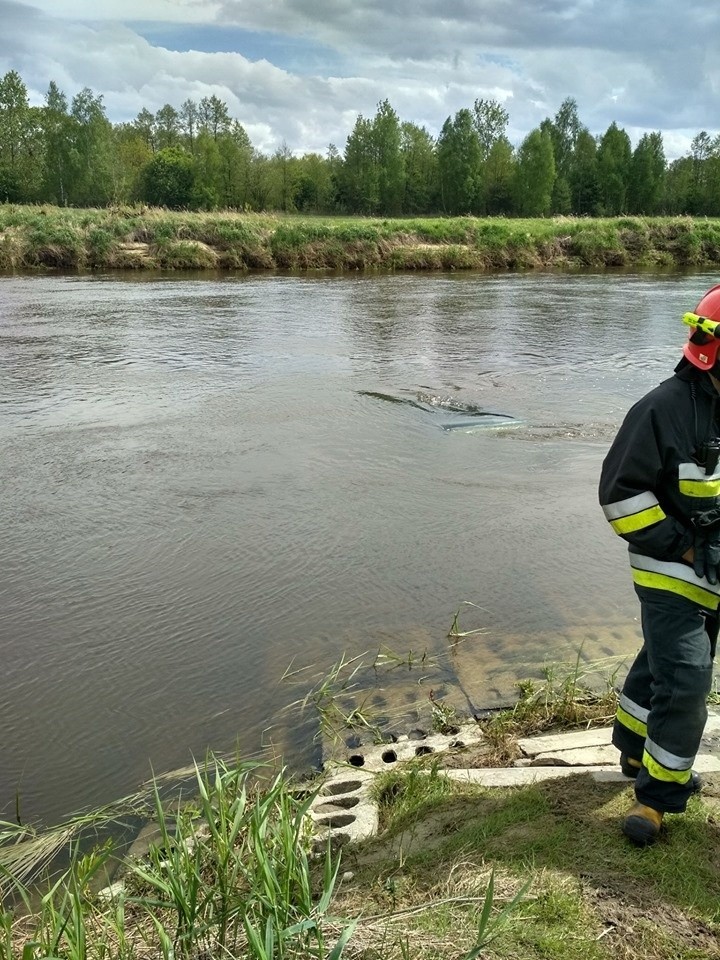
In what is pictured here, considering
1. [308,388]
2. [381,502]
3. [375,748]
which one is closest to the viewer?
[375,748]

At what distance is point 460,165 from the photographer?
233 ft

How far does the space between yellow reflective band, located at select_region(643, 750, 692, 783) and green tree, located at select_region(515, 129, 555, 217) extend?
69.5 m

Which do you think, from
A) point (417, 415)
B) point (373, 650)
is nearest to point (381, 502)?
point (373, 650)

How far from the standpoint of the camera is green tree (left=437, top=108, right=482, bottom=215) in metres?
71.2

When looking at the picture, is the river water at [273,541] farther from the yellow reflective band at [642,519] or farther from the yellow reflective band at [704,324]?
the yellow reflective band at [704,324]

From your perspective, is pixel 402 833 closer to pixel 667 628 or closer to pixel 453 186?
pixel 667 628

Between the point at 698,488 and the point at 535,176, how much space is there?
71466mm

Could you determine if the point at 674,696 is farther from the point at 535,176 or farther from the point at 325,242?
the point at 535,176

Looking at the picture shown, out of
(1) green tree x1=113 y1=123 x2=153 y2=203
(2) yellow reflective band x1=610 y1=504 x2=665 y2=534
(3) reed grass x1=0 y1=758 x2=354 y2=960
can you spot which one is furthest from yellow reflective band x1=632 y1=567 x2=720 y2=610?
(1) green tree x1=113 y1=123 x2=153 y2=203

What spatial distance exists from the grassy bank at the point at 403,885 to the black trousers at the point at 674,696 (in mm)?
180

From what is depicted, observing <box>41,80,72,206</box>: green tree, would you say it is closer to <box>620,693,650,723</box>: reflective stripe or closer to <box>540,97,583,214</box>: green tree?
<box>540,97,583,214</box>: green tree

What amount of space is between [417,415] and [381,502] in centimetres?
322

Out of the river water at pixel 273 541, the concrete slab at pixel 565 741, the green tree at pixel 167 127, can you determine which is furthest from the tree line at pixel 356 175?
the concrete slab at pixel 565 741

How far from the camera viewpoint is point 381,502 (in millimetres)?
7297
